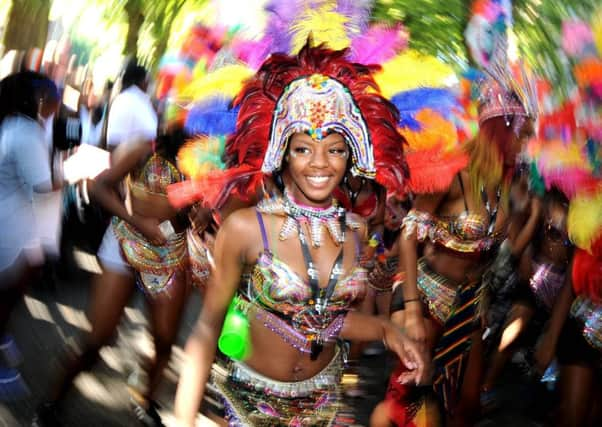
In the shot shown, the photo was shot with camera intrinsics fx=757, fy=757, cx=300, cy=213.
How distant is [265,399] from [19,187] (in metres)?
2.63

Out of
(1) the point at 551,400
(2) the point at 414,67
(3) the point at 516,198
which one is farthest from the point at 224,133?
(1) the point at 551,400

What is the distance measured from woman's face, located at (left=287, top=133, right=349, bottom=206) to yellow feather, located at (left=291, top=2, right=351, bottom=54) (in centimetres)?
79

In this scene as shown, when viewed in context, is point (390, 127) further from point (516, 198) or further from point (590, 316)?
point (516, 198)

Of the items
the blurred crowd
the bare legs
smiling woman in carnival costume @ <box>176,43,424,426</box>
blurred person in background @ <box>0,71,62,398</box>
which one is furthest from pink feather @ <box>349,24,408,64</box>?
the bare legs

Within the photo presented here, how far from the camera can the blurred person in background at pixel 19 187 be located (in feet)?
15.1

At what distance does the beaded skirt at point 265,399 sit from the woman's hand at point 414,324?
711 mm

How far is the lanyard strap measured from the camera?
2.84 metres

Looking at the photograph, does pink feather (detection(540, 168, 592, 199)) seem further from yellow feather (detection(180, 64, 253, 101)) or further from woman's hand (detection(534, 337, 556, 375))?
yellow feather (detection(180, 64, 253, 101))

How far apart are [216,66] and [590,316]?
226 centimetres

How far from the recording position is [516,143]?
4496 millimetres

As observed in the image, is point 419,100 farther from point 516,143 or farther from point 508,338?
point 508,338

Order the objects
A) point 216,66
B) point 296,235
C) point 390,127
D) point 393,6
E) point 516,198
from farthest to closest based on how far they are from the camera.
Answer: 1. point 393,6
2. point 516,198
3. point 216,66
4. point 390,127
5. point 296,235

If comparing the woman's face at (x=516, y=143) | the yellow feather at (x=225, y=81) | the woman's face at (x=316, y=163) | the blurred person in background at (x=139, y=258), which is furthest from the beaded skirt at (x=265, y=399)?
the woman's face at (x=516, y=143)

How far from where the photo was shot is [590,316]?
388 centimetres
